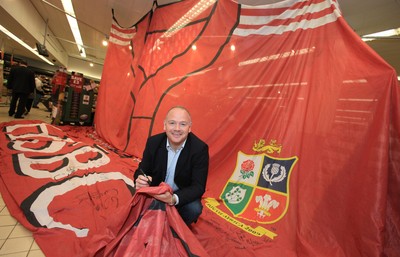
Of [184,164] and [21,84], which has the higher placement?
[21,84]

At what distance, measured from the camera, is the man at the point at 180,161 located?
1347 mm

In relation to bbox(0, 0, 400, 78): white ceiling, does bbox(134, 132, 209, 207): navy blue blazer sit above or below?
below

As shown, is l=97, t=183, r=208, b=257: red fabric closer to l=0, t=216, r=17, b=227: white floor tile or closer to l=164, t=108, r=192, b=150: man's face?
l=164, t=108, r=192, b=150: man's face

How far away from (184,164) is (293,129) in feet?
3.12

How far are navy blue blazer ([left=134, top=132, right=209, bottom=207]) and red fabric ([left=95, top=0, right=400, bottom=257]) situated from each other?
412mm

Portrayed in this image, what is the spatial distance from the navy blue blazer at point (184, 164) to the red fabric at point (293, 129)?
0.41 m

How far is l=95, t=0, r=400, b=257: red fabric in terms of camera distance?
1.31m

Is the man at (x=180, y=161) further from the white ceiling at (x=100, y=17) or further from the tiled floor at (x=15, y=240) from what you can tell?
the white ceiling at (x=100, y=17)

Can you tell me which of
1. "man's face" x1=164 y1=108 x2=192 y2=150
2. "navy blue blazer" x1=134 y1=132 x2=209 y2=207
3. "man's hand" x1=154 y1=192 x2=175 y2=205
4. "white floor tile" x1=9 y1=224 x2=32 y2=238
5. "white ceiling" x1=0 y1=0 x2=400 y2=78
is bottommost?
"white floor tile" x1=9 y1=224 x2=32 y2=238

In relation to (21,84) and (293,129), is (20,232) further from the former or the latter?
(21,84)

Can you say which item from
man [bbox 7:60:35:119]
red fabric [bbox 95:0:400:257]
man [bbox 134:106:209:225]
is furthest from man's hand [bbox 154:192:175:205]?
man [bbox 7:60:35:119]

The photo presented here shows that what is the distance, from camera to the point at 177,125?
1.33 metres

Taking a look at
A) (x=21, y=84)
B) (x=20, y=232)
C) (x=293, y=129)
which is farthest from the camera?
(x=21, y=84)

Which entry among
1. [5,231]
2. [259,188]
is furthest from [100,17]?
[259,188]
